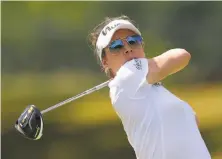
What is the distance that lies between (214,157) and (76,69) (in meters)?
1.19

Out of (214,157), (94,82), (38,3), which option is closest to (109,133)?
(94,82)

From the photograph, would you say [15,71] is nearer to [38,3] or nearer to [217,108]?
[38,3]

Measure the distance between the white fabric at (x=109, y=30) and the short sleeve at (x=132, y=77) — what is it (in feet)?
0.39

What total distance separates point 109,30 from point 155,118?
0.33 meters

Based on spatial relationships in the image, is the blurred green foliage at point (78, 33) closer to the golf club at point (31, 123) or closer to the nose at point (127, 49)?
the golf club at point (31, 123)

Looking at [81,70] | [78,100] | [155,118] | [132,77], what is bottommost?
[155,118]

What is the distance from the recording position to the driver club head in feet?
7.64

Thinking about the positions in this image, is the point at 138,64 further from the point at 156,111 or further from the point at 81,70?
the point at 81,70

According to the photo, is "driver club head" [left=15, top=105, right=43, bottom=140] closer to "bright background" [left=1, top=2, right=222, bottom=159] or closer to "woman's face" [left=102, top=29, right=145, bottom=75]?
"woman's face" [left=102, top=29, right=145, bottom=75]

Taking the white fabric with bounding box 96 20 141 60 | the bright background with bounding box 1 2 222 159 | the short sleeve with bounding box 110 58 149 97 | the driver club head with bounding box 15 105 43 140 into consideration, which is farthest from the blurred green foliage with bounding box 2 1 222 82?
the short sleeve with bounding box 110 58 149 97

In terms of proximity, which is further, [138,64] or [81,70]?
[81,70]

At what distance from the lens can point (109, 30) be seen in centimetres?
205

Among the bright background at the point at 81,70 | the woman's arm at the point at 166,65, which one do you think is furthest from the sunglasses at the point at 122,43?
the bright background at the point at 81,70

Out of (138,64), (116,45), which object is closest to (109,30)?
(116,45)
